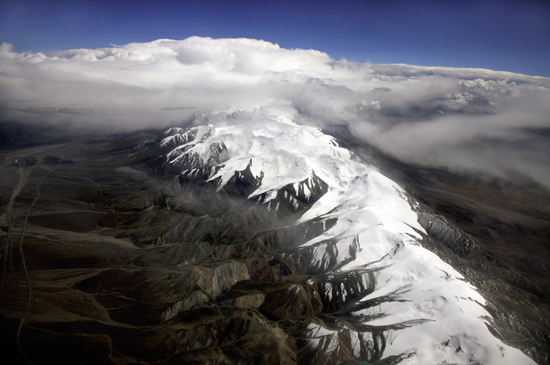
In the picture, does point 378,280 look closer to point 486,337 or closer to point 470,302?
point 470,302

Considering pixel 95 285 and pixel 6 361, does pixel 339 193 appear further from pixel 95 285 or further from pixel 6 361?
pixel 6 361

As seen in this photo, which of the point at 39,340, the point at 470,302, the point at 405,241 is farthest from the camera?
the point at 405,241

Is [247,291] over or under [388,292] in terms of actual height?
under

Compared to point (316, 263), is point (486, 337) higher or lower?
higher

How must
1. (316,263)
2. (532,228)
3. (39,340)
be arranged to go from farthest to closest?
1. (532,228)
2. (316,263)
3. (39,340)

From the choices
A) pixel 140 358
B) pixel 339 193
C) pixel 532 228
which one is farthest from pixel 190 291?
pixel 532 228

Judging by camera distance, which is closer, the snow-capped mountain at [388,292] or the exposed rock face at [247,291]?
the snow-capped mountain at [388,292]

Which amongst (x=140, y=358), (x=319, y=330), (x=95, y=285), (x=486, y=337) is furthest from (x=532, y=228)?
(x=95, y=285)

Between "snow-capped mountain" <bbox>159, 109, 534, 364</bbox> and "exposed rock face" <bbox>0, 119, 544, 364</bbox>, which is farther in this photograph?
"exposed rock face" <bbox>0, 119, 544, 364</bbox>

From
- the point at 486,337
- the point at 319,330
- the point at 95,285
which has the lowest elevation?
the point at 95,285

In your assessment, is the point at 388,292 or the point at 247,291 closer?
the point at 388,292

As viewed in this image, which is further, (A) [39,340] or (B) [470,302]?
(B) [470,302]
